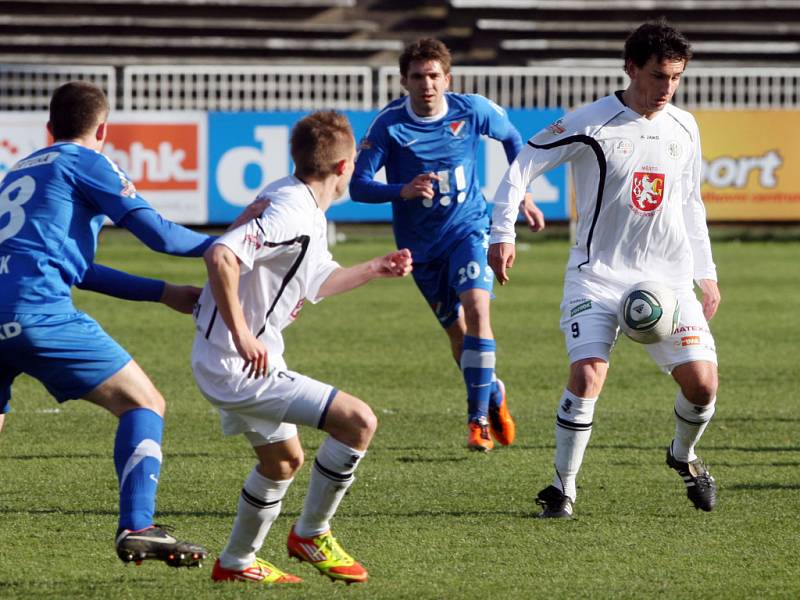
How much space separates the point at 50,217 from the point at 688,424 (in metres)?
2.94

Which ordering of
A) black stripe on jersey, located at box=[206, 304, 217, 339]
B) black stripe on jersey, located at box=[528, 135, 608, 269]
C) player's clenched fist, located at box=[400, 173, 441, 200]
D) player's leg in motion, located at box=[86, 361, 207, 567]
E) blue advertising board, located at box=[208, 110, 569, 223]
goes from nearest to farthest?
player's leg in motion, located at box=[86, 361, 207, 567]
black stripe on jersey, located at box=[206, 304, 217, 339]
black stripe on jersey, located at box=[528, 135, 608, 269]
player's clenched fist, located at box=[400, 173, 441, 200]
blue advertising board, located at box=[208, 110, 569, 223]

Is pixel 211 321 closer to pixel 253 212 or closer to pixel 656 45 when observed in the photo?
pixel 253 212

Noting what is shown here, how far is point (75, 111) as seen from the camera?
5062mm

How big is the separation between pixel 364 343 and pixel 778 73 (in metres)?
11.3

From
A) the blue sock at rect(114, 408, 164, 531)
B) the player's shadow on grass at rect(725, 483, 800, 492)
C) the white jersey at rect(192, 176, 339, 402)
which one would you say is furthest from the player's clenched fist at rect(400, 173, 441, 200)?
the blue sock at rect(114, 408, 164, 531)

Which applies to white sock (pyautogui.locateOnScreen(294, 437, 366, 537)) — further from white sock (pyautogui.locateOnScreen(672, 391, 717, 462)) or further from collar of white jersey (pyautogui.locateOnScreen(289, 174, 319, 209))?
white sock (pyautogui.locateOnScreen(672, 391, 717, 462))

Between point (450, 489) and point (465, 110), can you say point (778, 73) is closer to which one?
point (465, 110)

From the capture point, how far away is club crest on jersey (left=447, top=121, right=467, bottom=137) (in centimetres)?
823

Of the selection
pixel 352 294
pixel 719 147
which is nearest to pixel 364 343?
pixel 352 294

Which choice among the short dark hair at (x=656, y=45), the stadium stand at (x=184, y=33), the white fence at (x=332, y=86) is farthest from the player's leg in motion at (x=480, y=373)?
the stadium stand at (x=184, y=33)

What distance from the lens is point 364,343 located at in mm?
11578

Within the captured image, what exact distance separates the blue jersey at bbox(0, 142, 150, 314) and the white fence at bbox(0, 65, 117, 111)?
617 inches

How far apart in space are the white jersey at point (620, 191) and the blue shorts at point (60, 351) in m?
1.91

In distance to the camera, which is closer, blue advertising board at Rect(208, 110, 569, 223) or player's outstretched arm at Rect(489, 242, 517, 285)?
player's outstretched arm at Rect(489, 242, 517, 285)
